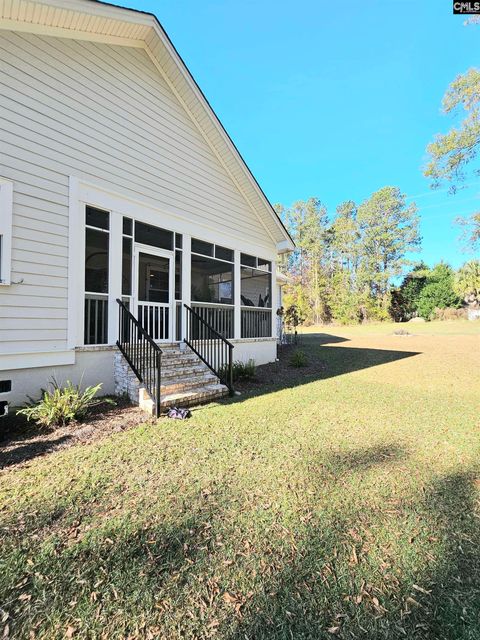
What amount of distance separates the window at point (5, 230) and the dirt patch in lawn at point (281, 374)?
503cm

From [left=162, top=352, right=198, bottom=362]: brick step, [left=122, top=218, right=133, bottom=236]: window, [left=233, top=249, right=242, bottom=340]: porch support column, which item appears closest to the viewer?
[left=122, top=218, right=133, bottom=236]: window

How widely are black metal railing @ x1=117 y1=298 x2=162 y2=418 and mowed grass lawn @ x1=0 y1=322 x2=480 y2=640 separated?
4.16 ft

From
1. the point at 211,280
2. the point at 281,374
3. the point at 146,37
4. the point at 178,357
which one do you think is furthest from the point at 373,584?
the point at 146,37

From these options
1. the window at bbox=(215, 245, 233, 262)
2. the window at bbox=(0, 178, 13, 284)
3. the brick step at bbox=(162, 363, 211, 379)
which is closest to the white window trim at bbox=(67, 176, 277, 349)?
the window at bbox=(0, 178, 13, 284)

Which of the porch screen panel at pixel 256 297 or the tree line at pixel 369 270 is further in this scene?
the tree line at pixel 369 270

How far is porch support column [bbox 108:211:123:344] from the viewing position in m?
6.35

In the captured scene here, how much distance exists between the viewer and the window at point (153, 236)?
7121 millimetres

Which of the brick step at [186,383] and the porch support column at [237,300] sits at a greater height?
the porch support column at [237,300]

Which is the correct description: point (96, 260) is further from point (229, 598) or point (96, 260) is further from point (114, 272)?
point (229, 598)

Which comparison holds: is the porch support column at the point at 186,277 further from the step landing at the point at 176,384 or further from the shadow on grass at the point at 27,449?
the shadow on grass at the point at 27,449

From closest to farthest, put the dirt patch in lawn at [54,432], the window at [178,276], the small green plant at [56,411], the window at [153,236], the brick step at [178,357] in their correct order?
the dirt patch in lawn at [54,432] < the small green plant at [56,411] < the brick step at [178,357] < the window at [153,236] < the window at [178,276]

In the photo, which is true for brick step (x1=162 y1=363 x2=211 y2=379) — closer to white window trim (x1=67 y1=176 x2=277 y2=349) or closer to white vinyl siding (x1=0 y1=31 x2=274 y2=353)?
white window trim (x1=67 y1=176 x2=277 y2=349)

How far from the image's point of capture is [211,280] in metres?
9.04

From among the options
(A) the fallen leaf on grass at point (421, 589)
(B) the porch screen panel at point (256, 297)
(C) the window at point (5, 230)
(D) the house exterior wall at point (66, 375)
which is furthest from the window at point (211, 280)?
(A) the fallen leaf on grass at point (421, 589)
